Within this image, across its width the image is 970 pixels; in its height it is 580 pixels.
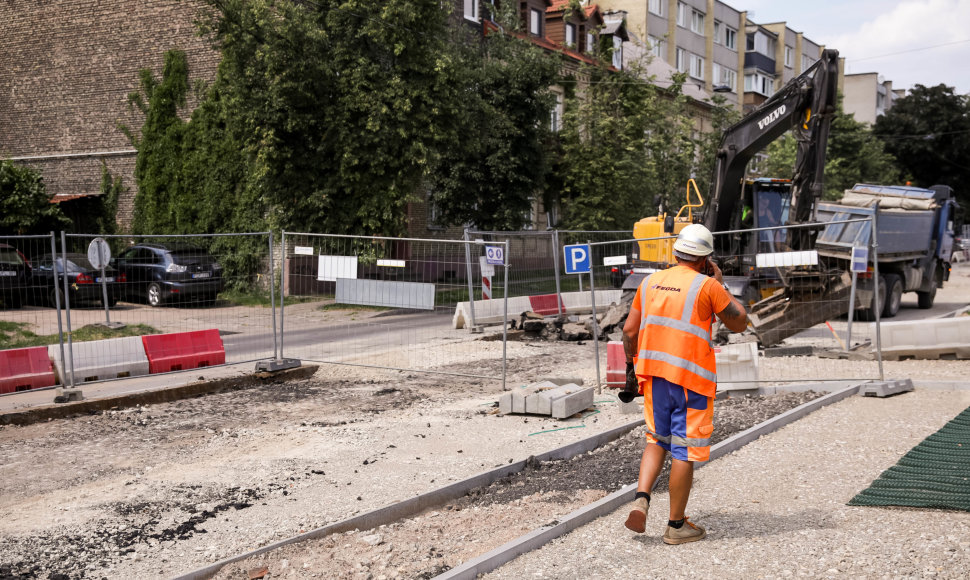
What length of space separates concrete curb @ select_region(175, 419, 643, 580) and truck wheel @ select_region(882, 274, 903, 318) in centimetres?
→ 1329

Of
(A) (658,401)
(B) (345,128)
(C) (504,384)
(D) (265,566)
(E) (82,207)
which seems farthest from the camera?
(E) (82,207)

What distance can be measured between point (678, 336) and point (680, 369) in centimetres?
19

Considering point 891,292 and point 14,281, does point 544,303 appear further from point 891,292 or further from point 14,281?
point 14,281

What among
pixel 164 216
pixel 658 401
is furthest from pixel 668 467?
pixel 164 216

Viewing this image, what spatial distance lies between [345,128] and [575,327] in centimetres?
850

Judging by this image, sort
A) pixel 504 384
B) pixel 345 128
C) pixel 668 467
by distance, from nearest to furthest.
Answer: pixel 668 467
pixel 504 384
pixel 345 128

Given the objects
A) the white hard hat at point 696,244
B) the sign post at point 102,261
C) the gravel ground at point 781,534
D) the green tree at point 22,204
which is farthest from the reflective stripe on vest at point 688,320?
the green tree at point 22,204

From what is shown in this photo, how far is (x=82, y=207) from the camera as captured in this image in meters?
28.8

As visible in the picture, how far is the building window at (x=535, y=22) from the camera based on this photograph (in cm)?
3716

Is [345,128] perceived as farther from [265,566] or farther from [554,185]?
[265,566]

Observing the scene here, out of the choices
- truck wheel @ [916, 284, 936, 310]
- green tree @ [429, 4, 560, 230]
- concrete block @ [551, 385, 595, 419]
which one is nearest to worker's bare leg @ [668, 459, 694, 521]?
concrete block @ [551, 385, 595, 419]

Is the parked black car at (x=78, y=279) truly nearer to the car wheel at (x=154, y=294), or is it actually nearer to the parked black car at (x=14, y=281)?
the parked black car at (x=14, y=281)

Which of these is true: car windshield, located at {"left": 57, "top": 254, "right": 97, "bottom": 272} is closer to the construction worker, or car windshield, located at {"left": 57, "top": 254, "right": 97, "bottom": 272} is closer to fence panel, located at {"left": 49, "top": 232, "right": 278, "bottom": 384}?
fence panel, located at {"left": 49, "top": 232, "right": 278, "bottom": 384}

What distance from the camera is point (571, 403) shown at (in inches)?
335
